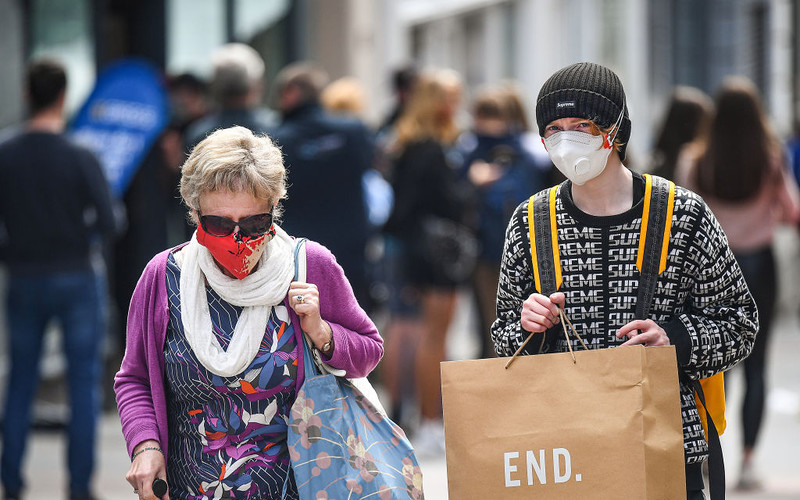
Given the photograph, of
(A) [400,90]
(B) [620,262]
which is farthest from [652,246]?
(A) [400,90]

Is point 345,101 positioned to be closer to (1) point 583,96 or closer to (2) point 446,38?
(1) point 583,96

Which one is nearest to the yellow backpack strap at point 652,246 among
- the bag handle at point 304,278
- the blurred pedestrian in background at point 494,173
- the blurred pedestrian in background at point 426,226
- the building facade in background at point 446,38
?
the bag handle at point 304,278

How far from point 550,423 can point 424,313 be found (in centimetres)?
503

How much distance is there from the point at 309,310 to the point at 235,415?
298 millimetres

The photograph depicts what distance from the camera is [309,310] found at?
315 cm

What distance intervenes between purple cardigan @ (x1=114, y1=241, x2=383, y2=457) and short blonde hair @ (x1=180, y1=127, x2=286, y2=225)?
0.20m

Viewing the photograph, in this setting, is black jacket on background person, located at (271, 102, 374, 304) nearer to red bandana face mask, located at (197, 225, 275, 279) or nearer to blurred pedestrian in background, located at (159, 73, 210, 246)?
blurred pedestrian in background, located at (159, 73, 210, 246)

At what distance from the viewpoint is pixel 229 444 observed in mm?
3172

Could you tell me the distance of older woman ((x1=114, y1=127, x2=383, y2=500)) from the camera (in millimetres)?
3154

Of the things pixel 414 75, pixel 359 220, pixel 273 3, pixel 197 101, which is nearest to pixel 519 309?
pixel 359 220

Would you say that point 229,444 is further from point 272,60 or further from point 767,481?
point 272,60

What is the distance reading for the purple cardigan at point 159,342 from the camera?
3.22 m

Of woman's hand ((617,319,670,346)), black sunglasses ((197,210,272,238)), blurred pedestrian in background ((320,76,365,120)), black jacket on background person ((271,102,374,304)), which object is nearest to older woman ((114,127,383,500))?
black sunglasses ((197,210,272,238))

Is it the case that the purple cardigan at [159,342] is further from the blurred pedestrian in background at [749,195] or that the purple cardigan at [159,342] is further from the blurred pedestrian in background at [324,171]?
the blurred pedestrian in background at [749,195]
